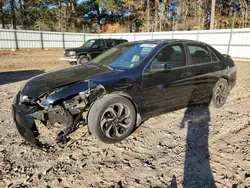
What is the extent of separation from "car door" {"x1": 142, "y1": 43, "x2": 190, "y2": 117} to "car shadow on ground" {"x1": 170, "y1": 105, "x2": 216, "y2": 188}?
1.34ft

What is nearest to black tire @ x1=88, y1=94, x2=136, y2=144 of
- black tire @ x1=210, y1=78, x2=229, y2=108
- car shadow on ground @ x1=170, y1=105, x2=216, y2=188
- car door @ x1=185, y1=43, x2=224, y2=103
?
car shadow on ground @ x1=170, y1=105, x2=216, y2=188

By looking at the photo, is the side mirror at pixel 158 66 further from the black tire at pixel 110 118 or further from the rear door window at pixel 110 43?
the rear door window at pixel 110 43

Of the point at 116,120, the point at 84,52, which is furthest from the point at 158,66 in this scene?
the point at 84,52

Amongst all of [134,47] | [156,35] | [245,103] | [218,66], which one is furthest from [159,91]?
[156,35]

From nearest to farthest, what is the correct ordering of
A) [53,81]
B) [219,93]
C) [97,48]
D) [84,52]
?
[53,81]
[219,93]
[84,52]
[97,48]

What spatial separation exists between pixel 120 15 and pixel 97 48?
26.2 meters

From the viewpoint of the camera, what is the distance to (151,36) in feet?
66.1

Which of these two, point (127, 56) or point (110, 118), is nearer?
point (110, 118)

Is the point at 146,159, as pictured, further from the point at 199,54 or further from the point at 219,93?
the point at 219,93

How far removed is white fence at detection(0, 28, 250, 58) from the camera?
47.0 ft

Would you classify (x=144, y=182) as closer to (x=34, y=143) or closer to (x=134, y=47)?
(x=34, y=143)

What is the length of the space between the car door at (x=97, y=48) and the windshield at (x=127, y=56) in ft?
23.8

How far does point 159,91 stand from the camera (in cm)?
331

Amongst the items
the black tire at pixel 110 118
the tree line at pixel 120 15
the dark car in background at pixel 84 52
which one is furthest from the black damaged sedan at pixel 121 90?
the tree line at pixel 120 15
